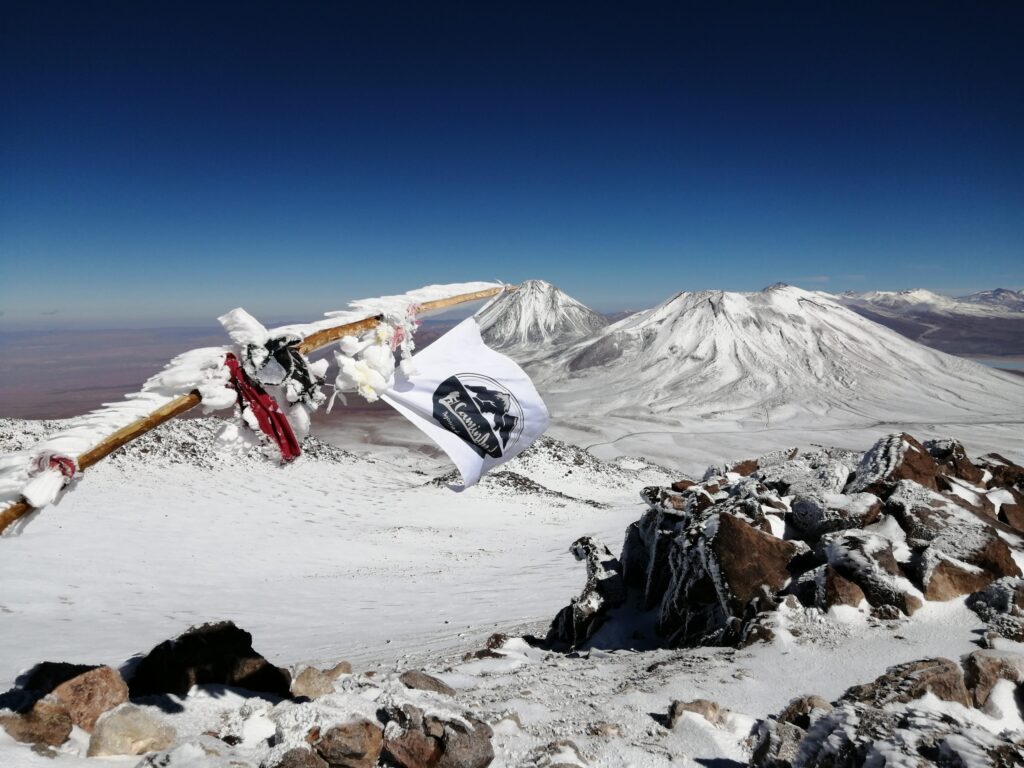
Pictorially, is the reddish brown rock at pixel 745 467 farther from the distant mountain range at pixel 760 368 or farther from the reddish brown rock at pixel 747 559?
the distant mountain range at pixel 760 368

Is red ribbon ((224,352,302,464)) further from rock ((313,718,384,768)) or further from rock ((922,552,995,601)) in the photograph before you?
rock ((922,552,995,601))

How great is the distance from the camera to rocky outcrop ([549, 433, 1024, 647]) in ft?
18.3

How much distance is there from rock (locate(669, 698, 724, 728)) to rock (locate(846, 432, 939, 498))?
4.77 metres

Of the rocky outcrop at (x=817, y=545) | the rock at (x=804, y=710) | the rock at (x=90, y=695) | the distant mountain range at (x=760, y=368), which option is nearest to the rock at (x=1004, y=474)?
the rocky outcrop at (x=817, y=545)

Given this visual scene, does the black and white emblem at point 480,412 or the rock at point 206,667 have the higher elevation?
the black and white emblem at point 480,412

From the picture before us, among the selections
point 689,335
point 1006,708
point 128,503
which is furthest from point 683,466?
point 689,335

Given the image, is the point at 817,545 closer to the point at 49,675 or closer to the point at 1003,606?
the point at 1003,606

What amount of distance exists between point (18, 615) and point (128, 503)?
25.0ft

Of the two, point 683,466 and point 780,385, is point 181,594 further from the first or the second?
point 780,385

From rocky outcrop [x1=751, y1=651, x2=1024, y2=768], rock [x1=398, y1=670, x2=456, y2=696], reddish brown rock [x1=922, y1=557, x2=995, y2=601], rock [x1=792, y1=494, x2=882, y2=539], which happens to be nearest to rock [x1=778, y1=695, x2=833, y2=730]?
rocky outcrop [x1=751, y1=651, x2=1024, y2=768]

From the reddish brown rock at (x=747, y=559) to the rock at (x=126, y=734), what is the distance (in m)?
5.39

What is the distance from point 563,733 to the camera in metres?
3.85

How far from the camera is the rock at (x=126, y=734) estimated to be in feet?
10.6

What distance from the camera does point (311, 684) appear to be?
4.76 metres
